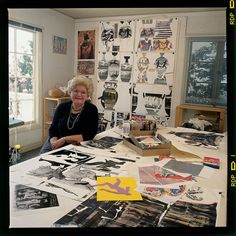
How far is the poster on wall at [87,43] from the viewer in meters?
0.91

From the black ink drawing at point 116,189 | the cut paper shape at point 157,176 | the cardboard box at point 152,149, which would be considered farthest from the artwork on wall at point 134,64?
the black ink drawing at point 116,189

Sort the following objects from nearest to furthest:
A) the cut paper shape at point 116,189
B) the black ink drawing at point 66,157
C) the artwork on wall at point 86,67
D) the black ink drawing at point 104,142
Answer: the cut paper shape at point 116,189, the black ink drawing at point 66,157, the artwork on wall at point 86,67, the black ink drawing at point 104,142

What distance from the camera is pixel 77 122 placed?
1360mm

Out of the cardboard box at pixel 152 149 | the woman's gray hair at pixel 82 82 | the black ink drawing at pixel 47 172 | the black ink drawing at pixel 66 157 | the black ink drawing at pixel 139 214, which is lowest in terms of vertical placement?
the black ink drawing at pixel 139 214

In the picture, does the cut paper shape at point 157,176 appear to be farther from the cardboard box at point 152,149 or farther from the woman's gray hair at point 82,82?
the woman's gray hair at point 82,82

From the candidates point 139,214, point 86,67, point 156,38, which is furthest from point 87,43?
point 139,214

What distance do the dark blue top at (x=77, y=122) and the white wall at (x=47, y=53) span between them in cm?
12

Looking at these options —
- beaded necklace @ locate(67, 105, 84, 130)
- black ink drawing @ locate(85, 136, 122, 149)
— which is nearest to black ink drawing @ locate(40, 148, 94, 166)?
black ink drawing @ locate(85, 136, 122, 149)

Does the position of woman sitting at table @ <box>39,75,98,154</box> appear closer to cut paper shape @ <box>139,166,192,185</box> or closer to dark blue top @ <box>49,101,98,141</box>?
dark blue top @ <box>49,101,98,141</box>

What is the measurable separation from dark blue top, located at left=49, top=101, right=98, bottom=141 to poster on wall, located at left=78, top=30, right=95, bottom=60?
44 centimetres

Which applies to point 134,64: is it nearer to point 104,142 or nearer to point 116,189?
point 104,142

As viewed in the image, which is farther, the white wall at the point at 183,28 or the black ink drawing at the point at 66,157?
the black ink drawing at the point at 66,157

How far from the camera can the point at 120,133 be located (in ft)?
4.62
